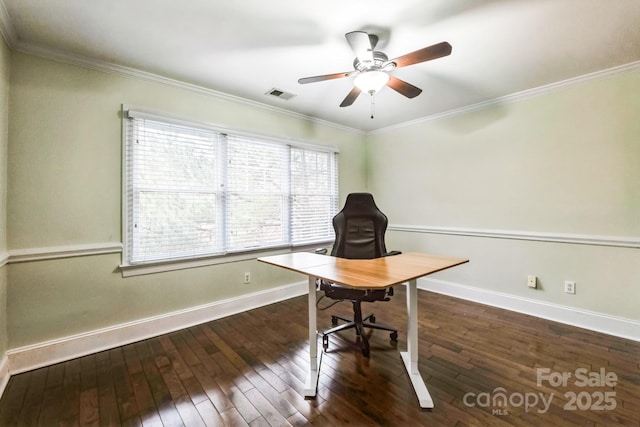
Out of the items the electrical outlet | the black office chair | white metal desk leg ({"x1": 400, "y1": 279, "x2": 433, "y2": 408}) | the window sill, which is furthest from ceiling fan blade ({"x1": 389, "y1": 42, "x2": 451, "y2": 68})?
the electrical outlet

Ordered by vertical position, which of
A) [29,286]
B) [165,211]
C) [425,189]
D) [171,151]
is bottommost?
[29,286]

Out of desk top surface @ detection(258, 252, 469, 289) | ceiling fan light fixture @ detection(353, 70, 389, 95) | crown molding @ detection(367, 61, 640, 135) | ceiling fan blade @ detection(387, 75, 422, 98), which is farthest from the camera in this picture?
crown molding @ detection(367, 61, 640, 135)

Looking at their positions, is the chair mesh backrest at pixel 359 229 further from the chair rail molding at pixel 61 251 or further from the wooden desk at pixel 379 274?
the chair rail molding at pixel 61 251

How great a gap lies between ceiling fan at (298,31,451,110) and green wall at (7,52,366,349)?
5.64ft

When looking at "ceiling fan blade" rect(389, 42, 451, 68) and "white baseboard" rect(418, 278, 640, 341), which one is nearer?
"ceiling fan blade" rect(389, 42, 451, 68)

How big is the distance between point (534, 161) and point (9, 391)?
4799 millimetres

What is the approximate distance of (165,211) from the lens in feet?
8.32

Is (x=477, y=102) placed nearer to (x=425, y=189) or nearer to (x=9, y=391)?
(x=425, y=189)

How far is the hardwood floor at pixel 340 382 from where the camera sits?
1.52 meters

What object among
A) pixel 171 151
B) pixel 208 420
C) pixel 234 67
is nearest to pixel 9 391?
pixel 208 420

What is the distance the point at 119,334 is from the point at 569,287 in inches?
168

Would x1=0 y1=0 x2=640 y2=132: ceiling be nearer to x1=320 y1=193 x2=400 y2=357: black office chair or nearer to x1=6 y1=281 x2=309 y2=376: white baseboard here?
x1=320 y1=193 x2=400 y2=357: black office chair

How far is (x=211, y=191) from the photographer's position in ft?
9.26

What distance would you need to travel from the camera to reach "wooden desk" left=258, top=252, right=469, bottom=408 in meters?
1.51
